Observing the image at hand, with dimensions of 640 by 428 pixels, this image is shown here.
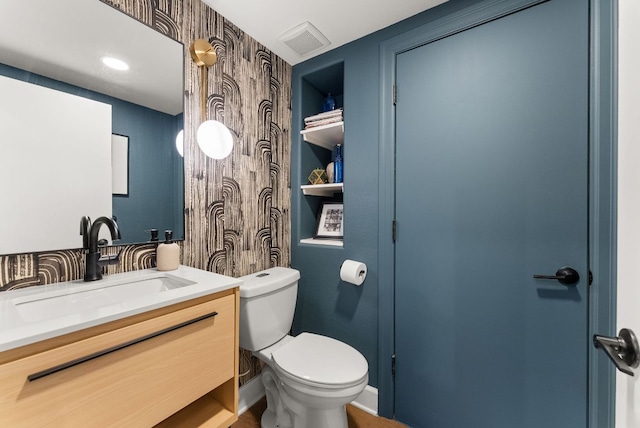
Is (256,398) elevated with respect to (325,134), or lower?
lower

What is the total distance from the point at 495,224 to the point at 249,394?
5.64 feet

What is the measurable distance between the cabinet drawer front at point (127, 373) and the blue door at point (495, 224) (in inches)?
39.8

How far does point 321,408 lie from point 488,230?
3.74ft

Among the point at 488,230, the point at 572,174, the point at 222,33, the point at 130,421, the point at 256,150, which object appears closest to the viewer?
the point at 130,421

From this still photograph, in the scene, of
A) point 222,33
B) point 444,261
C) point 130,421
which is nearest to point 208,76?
point 222,33

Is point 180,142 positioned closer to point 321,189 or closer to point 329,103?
point 321,189

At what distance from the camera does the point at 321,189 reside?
6.24 ft

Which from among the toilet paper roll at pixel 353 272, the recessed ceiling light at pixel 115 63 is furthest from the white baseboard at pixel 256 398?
the recessed ceiling light at pixel 115 63

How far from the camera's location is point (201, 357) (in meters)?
0.90

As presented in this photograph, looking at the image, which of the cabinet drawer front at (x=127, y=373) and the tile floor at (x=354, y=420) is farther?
the tile floor at (x=354, y=420)

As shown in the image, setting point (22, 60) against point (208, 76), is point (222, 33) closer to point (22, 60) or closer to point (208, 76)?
point (208, 76)

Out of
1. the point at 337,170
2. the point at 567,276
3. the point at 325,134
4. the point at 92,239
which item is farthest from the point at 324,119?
the point at 567,276

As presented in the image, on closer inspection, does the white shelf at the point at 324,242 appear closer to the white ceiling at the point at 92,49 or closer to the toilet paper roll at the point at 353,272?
the toilet paper roll at the point at 353,272

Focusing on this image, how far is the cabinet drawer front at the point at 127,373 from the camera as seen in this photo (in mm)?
572
